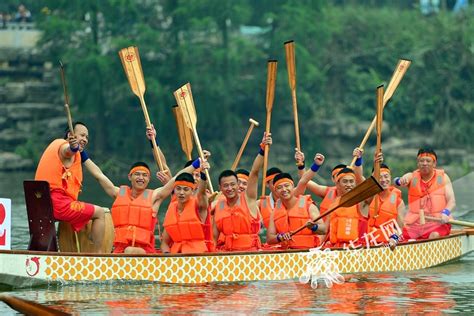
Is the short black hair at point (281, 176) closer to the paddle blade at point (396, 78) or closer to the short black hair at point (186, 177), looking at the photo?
the short black hair at point (186, 177)

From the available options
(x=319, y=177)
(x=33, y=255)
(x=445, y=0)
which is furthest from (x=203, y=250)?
(x=445, y=0)

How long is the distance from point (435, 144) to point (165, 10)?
763 cm

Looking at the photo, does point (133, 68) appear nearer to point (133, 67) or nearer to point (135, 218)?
point (133, 67)

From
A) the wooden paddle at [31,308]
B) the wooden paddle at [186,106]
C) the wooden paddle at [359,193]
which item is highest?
the wooden paddle at [186,106]

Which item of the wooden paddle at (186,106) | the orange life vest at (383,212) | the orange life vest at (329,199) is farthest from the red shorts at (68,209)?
the orange life vest at (383,212)

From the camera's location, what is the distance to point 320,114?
1460 inches

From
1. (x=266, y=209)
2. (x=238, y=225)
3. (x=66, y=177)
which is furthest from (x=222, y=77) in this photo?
(x=66, y=177)

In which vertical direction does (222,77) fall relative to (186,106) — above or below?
above

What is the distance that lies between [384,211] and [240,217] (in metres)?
1.72

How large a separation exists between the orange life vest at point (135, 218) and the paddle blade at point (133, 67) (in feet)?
7.04

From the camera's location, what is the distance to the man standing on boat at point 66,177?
12.9m

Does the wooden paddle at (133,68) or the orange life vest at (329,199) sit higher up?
the wooden paddle at (133,68)

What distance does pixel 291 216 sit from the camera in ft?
46.3

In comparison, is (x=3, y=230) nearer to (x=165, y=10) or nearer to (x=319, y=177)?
(x=319, y=177)
